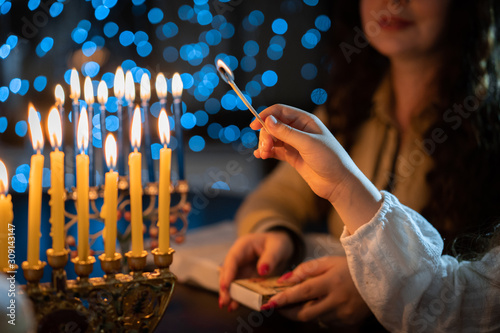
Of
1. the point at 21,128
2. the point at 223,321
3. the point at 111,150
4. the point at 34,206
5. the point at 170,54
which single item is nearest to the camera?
the point at 34,206

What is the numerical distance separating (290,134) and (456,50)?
0.78m

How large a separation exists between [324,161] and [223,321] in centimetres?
29

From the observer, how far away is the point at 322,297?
30.4 inches

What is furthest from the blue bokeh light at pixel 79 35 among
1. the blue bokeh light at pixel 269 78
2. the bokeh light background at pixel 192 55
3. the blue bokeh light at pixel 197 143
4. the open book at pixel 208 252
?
the open book at pixel 208 252

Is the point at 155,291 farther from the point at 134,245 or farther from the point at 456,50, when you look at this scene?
the point at 456,50

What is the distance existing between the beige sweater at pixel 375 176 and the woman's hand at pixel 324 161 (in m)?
0.45

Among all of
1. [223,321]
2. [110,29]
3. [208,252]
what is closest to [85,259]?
[223,321]

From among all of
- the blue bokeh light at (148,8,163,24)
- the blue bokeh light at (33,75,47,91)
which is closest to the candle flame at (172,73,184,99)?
the blue bokeh light at (33,75,47,91)

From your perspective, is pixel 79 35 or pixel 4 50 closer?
pixel 4 50

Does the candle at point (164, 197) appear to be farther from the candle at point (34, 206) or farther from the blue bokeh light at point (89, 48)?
the blue bokeh light at point (89, 48)

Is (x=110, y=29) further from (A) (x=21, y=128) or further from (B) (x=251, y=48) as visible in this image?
(B) (x=251, y=48)

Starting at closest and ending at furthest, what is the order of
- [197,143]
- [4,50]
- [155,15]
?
[4,50]
[155,15]
[197,143]

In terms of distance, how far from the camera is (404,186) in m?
1.19

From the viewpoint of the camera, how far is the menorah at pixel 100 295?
51cm
